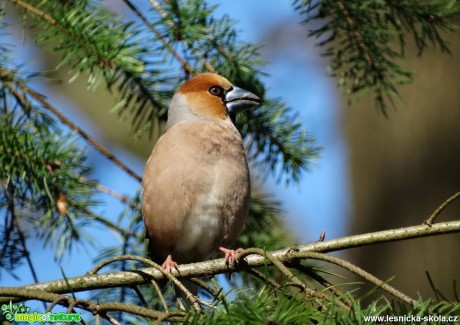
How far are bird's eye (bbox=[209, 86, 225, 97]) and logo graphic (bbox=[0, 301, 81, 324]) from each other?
2288 mm

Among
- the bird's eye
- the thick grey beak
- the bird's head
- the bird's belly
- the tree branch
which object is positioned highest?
the bird's eye

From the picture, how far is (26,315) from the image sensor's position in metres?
2.47

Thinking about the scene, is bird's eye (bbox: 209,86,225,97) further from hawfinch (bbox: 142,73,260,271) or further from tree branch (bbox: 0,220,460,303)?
tree branch (bbox: 0,220,460,303)

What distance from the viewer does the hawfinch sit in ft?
12.5

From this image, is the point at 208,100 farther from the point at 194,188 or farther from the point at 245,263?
the point at 245,263

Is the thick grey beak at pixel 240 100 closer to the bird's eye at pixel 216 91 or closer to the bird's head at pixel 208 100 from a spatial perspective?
the bird's head at pixel 208 100

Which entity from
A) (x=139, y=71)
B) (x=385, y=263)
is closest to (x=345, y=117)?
(x=385, y=263)

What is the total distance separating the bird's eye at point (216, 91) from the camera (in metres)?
4.51

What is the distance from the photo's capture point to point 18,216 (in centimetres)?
368

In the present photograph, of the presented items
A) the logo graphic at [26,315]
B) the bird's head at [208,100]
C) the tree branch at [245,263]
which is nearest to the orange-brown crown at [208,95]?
the bird's head at [208,100]

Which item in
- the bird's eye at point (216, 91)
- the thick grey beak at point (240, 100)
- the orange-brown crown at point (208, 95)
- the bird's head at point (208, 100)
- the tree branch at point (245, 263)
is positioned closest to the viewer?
the tree branch at point (245, 263)

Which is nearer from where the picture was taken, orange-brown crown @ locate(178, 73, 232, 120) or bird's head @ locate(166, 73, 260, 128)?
bird's head @ locate(166, 73, 260, 128)

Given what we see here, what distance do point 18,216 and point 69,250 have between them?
323 millimetres

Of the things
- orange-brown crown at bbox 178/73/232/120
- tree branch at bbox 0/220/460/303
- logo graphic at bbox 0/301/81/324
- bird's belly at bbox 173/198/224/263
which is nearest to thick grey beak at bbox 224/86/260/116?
orange-brown crown at bbox 178/73/232/120
